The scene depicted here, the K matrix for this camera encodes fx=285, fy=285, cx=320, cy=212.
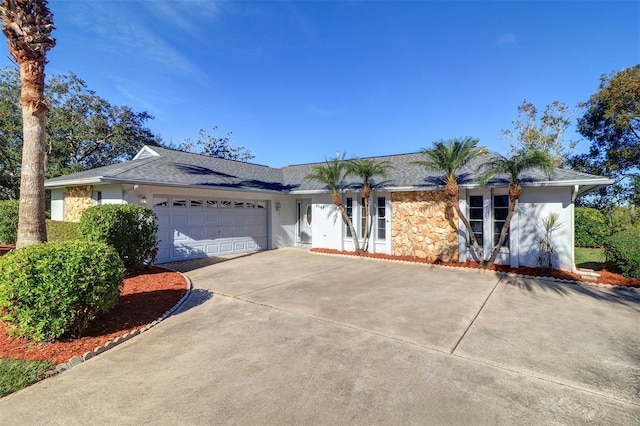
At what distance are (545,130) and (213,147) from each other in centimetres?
3269

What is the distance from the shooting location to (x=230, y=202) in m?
13.5

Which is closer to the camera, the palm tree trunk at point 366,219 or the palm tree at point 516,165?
the palm tree at point 516,165

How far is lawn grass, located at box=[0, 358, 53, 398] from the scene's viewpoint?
3332 millimetres

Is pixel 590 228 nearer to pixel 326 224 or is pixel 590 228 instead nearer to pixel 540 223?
pixel 540 223

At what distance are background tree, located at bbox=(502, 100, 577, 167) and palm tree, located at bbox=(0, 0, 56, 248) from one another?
26.5 meters

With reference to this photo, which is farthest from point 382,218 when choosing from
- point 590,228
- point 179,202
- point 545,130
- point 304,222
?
point 545,130

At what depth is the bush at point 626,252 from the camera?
8.11 m

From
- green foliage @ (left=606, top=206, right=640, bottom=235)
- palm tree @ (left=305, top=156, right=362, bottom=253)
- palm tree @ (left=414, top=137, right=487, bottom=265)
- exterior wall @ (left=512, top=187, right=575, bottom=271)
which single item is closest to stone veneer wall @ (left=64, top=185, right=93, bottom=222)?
palm tree @ (left=305, top=156, right=362, bottom=253)

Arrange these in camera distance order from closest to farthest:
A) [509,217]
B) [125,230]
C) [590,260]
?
[125,230]
[509,217]
[590,260]

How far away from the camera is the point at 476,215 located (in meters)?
10.9

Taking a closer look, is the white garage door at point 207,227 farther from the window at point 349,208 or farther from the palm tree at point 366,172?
the palm tree at point 366,172

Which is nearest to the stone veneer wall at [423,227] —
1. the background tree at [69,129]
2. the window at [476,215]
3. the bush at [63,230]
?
the window at [476,215]

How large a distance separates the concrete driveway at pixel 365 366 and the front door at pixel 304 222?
891cm

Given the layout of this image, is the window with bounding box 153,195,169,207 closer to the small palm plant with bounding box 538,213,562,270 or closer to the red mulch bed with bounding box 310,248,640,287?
the red mulch bed with bounding box 310,248,640,287
